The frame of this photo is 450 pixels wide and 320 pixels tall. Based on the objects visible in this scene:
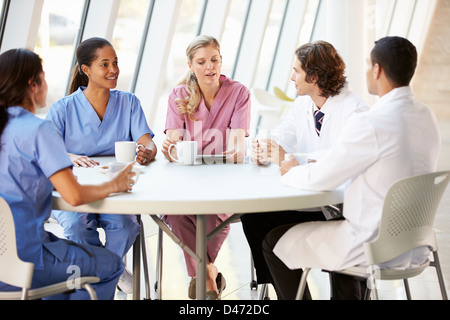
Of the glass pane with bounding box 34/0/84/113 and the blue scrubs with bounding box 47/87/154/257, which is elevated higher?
the glass pane with bounding box 34/0/84/113

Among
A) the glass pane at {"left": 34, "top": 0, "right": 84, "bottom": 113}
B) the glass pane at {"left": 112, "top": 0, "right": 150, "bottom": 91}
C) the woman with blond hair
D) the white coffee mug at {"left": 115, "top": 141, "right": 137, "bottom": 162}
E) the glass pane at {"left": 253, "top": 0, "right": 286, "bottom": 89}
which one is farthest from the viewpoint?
the glass pane at {"left": 253, "top": 0, "right": 286, "bottom": 89}

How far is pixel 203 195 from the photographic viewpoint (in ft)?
5.58

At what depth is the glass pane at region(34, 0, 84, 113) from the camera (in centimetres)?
468

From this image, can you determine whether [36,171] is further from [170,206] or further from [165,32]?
[165,32]

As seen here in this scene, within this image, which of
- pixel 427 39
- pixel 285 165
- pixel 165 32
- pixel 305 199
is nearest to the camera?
pixel 305 199

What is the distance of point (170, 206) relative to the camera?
1.62 m

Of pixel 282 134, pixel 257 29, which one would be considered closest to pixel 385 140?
pixel 282 134

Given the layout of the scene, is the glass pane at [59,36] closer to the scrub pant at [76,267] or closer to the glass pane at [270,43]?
the scrub pant at [76,267]

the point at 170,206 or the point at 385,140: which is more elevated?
the point at 385,140

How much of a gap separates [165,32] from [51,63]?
1.14 m

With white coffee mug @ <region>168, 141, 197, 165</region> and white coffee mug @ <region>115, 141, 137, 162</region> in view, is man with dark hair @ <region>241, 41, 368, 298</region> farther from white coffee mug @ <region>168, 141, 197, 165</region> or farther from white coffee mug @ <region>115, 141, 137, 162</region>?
white coffee mug @ <region>115, 141, 137, 162</region>

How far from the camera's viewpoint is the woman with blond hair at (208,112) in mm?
2676

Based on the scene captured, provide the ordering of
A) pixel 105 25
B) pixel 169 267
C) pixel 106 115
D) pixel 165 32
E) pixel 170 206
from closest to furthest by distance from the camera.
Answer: pixel 170 206
pixel 106 115
pixel 169 267
pixel 105 25
pixel 165 32

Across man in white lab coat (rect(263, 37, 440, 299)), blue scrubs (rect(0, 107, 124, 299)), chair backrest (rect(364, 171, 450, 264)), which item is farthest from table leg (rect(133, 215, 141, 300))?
chair backrest (rect(364, 171, 450, 264))
